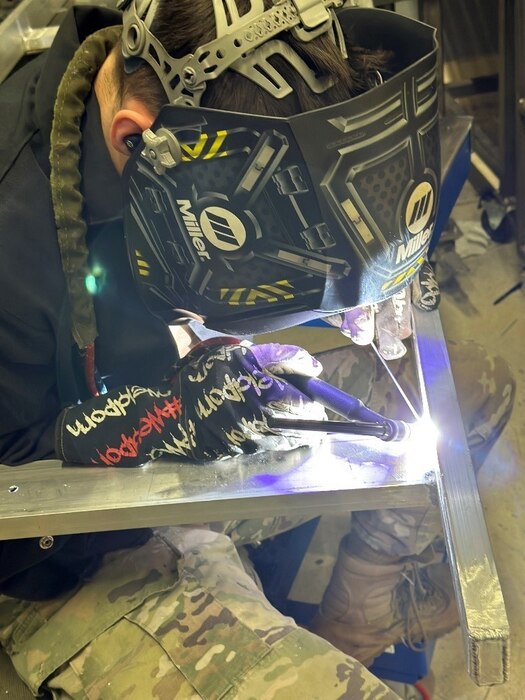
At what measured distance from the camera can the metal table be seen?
887mm

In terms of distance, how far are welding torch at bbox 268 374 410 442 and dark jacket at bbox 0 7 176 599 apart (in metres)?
0.30

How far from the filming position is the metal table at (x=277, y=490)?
887mm

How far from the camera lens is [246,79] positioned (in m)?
0.79

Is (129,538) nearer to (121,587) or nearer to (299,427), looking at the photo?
(121,587)

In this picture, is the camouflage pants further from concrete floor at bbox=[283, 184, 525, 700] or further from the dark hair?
the dark hair

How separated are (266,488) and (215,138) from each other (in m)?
0.46

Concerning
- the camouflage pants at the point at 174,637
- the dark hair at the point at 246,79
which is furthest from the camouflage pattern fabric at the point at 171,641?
the dark hair at the point at 246,79

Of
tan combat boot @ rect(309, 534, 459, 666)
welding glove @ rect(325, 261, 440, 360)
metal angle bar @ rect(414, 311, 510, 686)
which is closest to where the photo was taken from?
metal angle bar @ rect(414, 311, 510, 686)

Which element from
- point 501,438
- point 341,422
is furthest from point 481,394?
point 341,422

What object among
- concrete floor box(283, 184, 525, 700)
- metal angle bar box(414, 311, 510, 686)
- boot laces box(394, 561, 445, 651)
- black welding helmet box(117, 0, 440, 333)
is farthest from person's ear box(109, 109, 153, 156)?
concrete floor box(283, 184, 525, 700)

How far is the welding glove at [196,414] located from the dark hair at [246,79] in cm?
36

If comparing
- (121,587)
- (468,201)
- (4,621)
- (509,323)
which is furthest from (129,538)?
(468,201)

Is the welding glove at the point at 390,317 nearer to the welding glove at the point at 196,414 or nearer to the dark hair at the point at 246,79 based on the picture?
the welding glove at the point at 196,414

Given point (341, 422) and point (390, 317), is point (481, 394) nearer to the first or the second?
point (390, 317)
